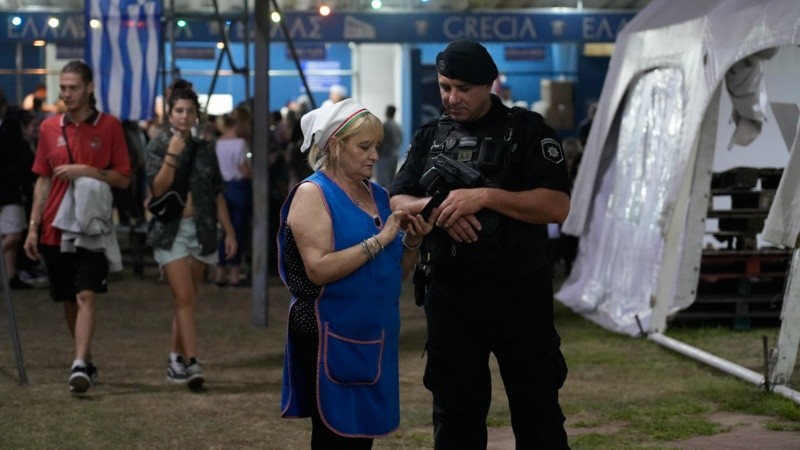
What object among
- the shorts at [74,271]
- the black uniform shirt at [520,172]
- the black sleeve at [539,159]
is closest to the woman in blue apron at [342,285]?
the black uniform shirt at [520,172]

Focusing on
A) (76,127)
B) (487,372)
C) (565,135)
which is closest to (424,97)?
(565,135)

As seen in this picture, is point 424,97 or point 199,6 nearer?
point 199,6

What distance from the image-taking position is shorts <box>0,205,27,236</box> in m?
13.8

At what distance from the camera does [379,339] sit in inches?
189

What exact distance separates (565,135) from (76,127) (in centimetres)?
1883

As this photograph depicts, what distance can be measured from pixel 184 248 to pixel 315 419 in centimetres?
378

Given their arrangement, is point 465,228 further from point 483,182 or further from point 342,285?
point 342,285

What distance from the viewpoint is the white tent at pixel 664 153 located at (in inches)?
371

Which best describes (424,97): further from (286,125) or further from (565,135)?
(286,125)

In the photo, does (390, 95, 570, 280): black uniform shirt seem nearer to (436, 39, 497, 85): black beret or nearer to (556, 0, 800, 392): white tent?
(436, 39, 497, 85): black beret

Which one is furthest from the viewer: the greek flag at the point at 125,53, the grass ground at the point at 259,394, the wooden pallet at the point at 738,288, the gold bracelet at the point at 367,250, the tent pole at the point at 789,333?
the greek flag at the point at 125,53

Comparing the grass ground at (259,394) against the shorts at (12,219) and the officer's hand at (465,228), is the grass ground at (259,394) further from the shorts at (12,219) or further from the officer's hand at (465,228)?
the officer's hand at (465,228)

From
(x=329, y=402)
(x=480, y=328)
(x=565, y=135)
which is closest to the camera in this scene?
(x=329, y=402)

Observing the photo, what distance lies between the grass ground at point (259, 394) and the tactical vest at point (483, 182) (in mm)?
2197
